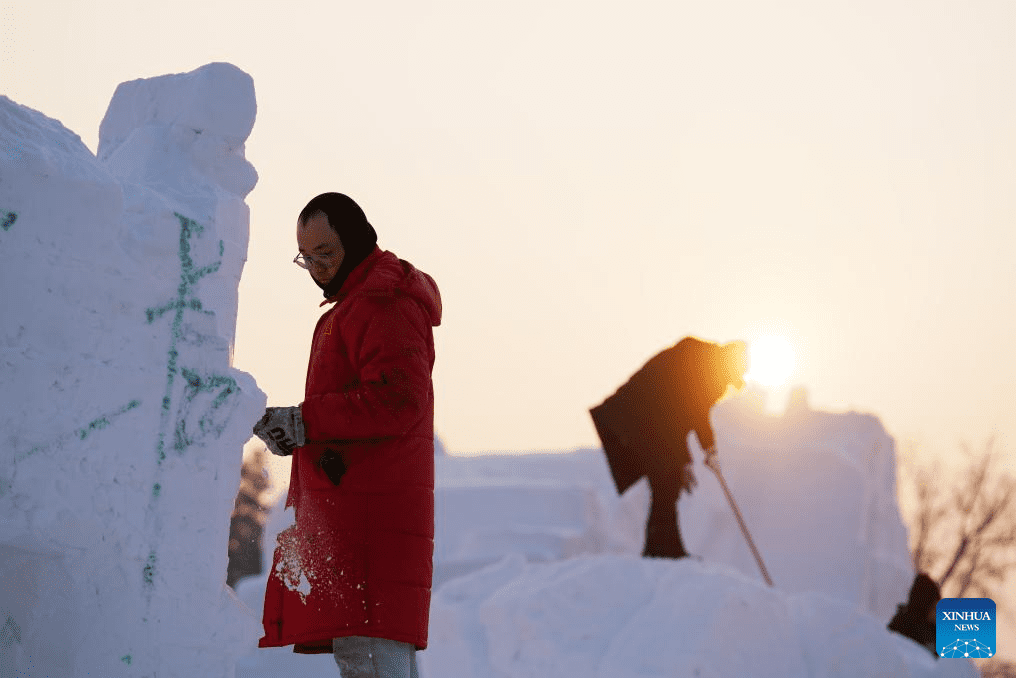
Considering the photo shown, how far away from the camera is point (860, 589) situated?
17016 millimetres

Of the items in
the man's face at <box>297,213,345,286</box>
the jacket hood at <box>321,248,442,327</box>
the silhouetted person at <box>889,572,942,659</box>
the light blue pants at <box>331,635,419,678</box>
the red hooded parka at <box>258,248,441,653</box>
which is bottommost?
the silhouetted person at <box>889,572,942,659</box>

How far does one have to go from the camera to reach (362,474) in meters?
2.52

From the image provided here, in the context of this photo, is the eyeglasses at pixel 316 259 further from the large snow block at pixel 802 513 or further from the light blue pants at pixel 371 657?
the large snow block at pixel 802 513

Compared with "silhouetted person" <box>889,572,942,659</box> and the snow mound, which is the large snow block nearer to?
"silhouetted person" <box>889,572,942,659</box>

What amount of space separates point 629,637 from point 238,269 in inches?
159

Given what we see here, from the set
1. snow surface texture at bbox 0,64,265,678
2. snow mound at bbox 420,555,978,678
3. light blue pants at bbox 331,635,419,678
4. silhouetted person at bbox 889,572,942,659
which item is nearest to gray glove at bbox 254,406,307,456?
light blue pants at bbox 331,635,419,678

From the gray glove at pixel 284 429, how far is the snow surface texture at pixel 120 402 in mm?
825

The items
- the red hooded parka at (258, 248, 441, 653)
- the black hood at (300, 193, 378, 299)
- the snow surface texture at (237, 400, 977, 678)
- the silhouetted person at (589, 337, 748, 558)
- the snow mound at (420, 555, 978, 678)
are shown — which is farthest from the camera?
the silhouetted person at (589, 337, 748, 558)

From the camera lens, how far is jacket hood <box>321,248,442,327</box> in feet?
8.29

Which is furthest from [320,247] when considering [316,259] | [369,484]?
[369,484]

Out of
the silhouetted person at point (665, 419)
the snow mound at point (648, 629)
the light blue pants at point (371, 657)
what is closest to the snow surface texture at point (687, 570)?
the snow mound at point (648, 629)

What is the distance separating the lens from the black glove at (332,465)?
99.7 inches

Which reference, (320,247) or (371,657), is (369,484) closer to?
(371,657)

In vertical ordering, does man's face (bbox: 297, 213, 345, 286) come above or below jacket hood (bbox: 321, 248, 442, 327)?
above
